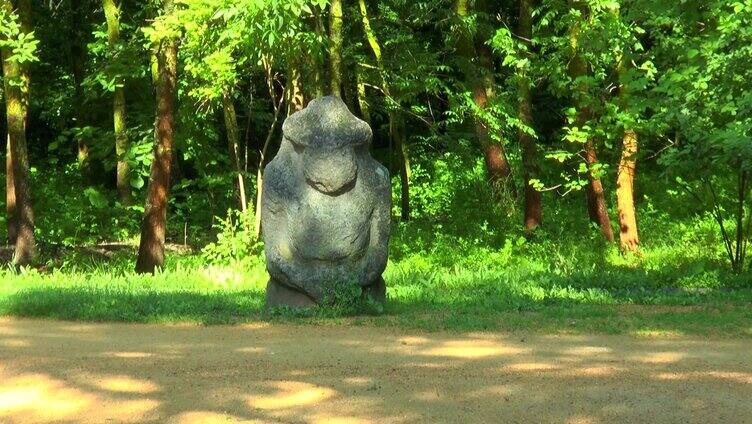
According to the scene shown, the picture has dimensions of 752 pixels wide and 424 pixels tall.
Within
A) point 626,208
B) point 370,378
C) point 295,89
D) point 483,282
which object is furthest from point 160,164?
point 370,378

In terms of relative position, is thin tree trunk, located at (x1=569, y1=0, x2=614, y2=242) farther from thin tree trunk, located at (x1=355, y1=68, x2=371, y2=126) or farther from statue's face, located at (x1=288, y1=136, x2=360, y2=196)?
statue's face, located at (x1=288, y1=136, x2=360, y2=196)

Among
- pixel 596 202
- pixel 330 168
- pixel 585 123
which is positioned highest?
pixel 585 123

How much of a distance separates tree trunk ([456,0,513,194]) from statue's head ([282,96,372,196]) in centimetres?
930

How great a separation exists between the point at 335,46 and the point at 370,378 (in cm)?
1250

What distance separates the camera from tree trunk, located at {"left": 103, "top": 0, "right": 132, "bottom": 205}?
24073 millimetres

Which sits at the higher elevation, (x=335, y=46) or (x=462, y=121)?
(x=335, y=46)

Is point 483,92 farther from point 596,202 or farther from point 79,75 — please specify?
point 79,75

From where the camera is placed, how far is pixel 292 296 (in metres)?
13.0

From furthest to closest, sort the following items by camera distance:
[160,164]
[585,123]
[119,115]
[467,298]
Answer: [119,115]
[585,123]
[160,164]
[467,298]

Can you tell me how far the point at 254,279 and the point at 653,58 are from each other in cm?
740

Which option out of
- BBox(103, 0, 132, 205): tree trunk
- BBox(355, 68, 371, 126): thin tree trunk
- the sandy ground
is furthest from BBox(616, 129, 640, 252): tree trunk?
the sandy ground

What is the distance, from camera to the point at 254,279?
55.7 ft

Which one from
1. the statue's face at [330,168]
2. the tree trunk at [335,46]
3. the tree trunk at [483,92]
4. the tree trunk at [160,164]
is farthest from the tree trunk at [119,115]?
the statue's face at [330,168]

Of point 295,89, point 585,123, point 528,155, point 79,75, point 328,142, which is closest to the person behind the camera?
point 328,142
